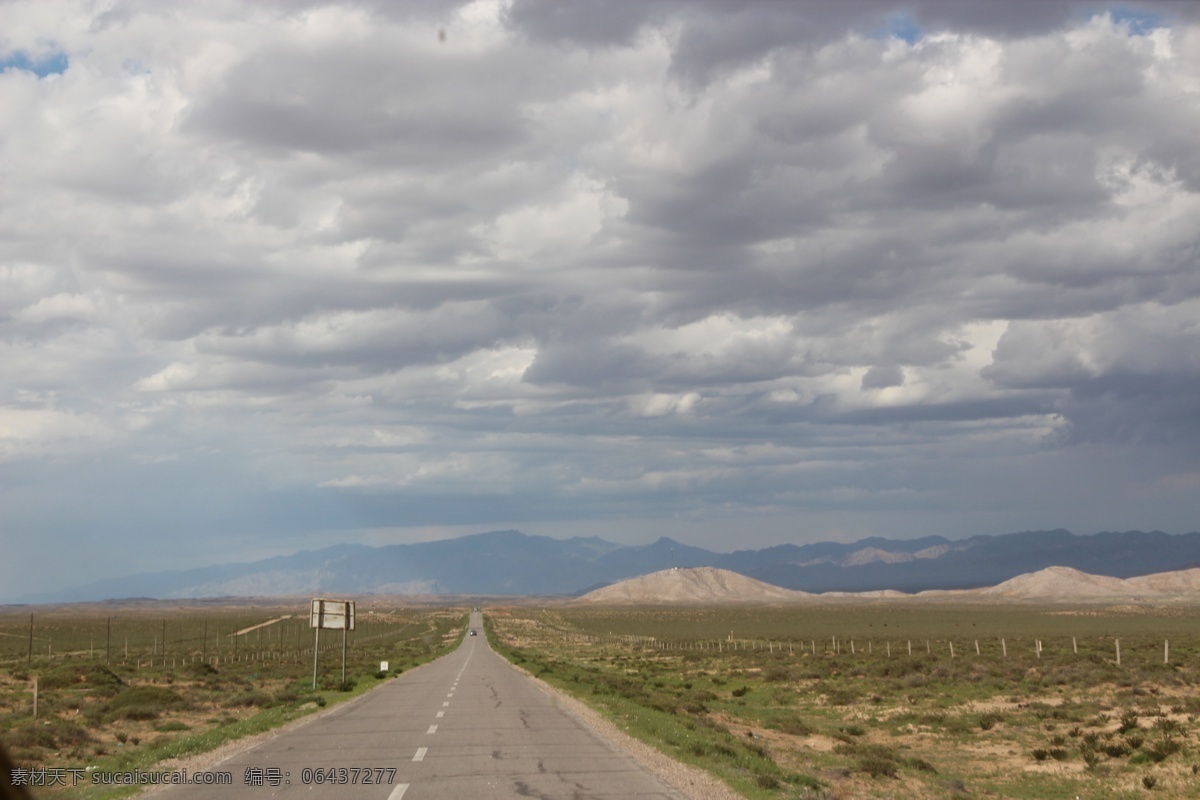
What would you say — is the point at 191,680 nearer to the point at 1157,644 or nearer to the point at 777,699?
the point at 777,699

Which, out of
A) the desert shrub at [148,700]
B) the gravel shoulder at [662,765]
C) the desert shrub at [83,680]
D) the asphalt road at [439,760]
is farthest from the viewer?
the desert shrub at [83,680]

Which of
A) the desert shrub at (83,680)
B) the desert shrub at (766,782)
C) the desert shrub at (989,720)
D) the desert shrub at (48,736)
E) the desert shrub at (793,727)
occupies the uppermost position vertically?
the desert shrub at (766,782)

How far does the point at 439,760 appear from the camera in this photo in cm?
1734

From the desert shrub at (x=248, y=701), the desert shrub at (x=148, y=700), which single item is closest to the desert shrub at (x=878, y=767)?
the desert shrub at (x=248, y=701)

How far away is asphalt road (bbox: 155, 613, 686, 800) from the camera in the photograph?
1426 centimetres

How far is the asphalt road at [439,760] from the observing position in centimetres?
1426

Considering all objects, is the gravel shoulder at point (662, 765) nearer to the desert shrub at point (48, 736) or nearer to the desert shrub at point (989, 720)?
the desert shrub at point (989, 720)

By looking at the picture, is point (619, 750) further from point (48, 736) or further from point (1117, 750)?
point (48, 736)

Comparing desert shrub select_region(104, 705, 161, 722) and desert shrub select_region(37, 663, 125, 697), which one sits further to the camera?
desert shrub select_region(37, 663, 125, 697)

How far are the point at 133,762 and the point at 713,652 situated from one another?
5675cm

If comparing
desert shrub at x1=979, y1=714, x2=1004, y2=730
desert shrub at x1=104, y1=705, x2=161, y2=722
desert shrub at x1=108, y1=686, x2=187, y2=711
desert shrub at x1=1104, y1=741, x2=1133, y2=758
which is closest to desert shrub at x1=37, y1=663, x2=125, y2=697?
desert shrub at x1=108, y1=686, x2=187, y2=711

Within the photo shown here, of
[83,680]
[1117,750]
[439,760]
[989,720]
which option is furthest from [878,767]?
[83,680]

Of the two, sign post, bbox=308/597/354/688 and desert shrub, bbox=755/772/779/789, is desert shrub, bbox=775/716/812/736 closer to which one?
desert shrub, bbox=755/772/779/789

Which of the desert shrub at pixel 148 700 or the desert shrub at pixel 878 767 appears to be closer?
the desert shrub at pixel 878 767
